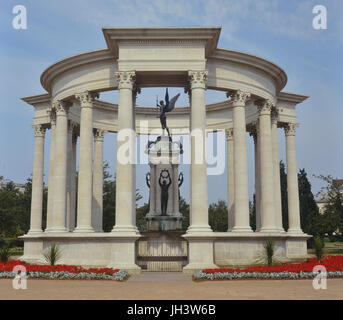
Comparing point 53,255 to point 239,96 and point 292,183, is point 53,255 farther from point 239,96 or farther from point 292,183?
point 292,183

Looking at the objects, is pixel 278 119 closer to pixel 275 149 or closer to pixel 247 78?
pixel 275 149

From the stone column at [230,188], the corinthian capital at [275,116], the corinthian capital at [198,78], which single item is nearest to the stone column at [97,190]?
the stone column at [230,188]

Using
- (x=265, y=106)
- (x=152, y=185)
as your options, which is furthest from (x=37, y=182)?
(x=265, y=106)

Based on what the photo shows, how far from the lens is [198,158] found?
4209 cm

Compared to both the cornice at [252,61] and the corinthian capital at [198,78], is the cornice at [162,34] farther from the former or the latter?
the corinthian capital at [198,78]

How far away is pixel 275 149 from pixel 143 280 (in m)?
28.7

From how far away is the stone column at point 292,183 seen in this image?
2277 inches

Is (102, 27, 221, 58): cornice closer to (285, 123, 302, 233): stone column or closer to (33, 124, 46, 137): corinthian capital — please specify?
(33, 124, 46, 137): corinthian capital

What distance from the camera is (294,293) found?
1002 inches

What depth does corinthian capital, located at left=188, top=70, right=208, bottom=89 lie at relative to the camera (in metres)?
43.4

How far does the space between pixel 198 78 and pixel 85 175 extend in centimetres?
1576

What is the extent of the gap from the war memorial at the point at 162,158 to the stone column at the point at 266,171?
12cm

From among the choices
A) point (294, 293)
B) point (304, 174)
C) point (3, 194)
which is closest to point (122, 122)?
point (294, 293)

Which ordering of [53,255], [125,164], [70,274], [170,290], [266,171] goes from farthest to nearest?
[266,171]
[125,164]
[53,255]
[70,274]
[170,290]
